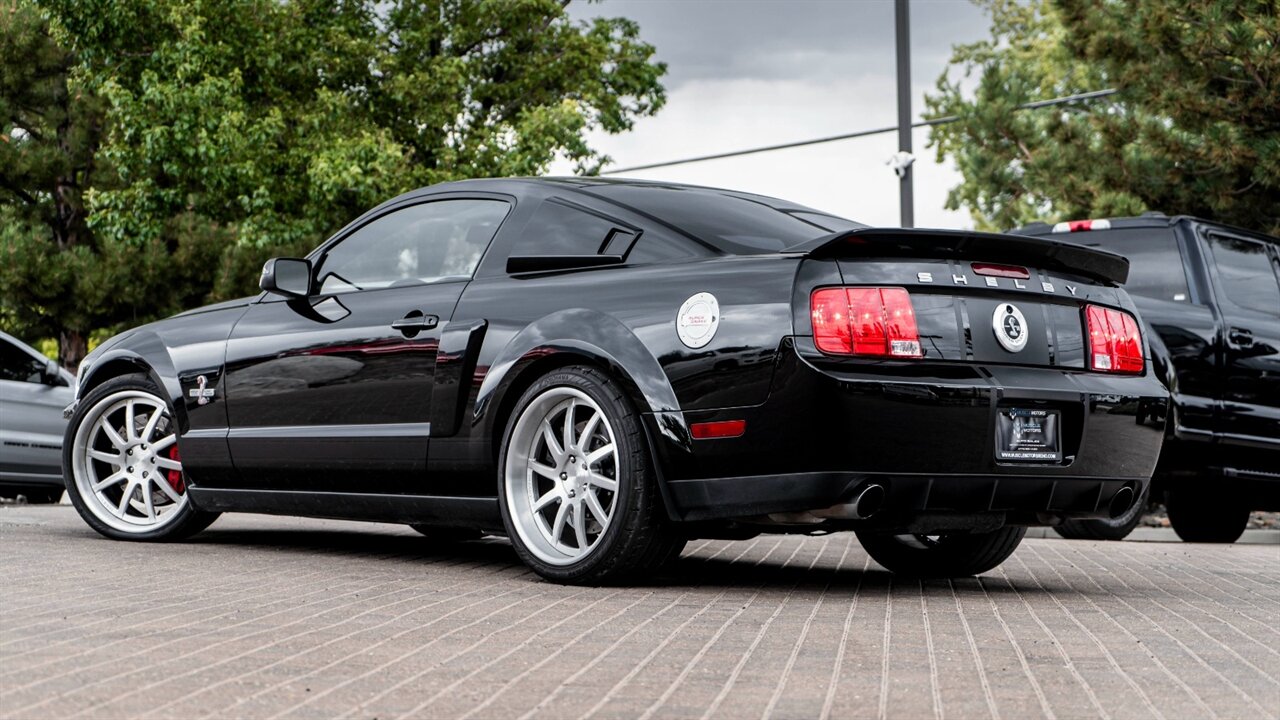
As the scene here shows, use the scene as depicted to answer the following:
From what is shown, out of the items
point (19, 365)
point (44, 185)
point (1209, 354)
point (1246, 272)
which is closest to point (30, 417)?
point (19, 365)

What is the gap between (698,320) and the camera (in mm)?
5312

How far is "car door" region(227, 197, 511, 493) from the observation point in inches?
245

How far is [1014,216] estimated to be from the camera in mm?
24578

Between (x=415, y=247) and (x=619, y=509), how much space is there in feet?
5.92

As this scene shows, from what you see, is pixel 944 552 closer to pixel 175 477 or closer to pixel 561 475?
pixel 561 475

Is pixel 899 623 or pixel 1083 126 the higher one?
pixel 1083 126

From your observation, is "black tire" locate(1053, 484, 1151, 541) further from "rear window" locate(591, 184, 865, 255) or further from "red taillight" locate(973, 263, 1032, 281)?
"red taillight" locate(973, 263, 1032, 281)

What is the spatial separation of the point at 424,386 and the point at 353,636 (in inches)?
72.4

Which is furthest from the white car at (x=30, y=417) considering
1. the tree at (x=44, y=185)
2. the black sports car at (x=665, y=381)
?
the tree at (x=44, y=185)

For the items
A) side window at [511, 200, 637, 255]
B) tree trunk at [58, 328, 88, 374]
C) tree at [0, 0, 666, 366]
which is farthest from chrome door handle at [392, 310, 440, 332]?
tree trunk at [58, 328, 88, 374]

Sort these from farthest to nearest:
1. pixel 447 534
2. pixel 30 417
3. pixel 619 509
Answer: pixel 30 417
pixel 447 534
pixel 619 509

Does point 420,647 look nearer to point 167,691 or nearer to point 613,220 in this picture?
point 167,691

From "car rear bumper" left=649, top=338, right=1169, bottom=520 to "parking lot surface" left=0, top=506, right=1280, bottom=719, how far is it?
375 mm

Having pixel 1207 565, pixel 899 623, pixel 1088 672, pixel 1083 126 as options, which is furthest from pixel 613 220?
pixel 1083 126
